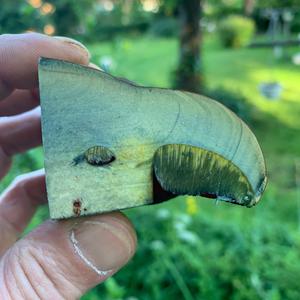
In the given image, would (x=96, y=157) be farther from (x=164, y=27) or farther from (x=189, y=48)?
(x=164, y=27)

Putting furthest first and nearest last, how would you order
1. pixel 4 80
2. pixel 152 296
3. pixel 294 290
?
pixel 152 296 → pixel 294 290 → pixel 4 80

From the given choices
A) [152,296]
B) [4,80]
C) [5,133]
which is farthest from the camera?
[152,296]

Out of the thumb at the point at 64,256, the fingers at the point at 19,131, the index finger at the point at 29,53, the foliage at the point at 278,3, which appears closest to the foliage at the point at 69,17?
the fingers at the point at 19,131

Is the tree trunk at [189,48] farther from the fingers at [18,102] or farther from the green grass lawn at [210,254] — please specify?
the fingers at [18,102]

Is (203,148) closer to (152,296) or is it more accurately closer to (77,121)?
(77,121)

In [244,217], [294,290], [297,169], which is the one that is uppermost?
[294,290]

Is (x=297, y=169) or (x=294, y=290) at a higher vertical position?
(x=294, y=290)

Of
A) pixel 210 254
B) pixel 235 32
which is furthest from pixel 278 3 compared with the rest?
pixel 210 254

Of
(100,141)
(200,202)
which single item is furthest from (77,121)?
(200,202)

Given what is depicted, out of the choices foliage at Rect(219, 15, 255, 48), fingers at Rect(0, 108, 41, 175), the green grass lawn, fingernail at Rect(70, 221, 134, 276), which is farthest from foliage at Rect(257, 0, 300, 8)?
fingernail at Rect(70, 221, 134, 276)
